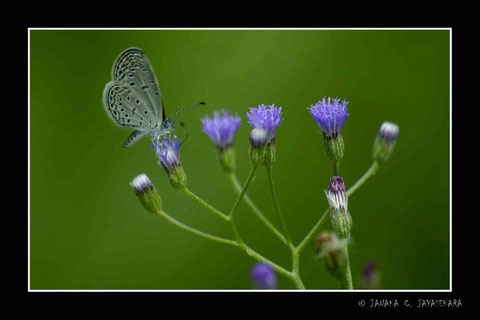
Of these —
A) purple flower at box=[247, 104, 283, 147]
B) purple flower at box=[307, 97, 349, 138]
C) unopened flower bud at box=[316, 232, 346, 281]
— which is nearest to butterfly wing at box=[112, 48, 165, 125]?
purple flower at box=[247, 104, 283, 147]

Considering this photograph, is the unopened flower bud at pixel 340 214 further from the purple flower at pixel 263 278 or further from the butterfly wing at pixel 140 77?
the butterfly wing at pixel 140 77

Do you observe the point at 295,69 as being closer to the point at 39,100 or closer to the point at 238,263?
the point at 238,263

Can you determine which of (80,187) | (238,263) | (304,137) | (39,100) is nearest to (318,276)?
(238,263)

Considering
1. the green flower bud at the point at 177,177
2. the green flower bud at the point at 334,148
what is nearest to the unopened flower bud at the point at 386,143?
the green flower bud at the point at 334,148

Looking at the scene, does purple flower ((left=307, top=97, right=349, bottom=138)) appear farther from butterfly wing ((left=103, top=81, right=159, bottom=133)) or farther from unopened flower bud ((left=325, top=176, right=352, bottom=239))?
butterfly wing ((left=103, top=81, right=159, bottom=133))

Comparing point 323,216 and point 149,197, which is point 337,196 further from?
point 149,197
